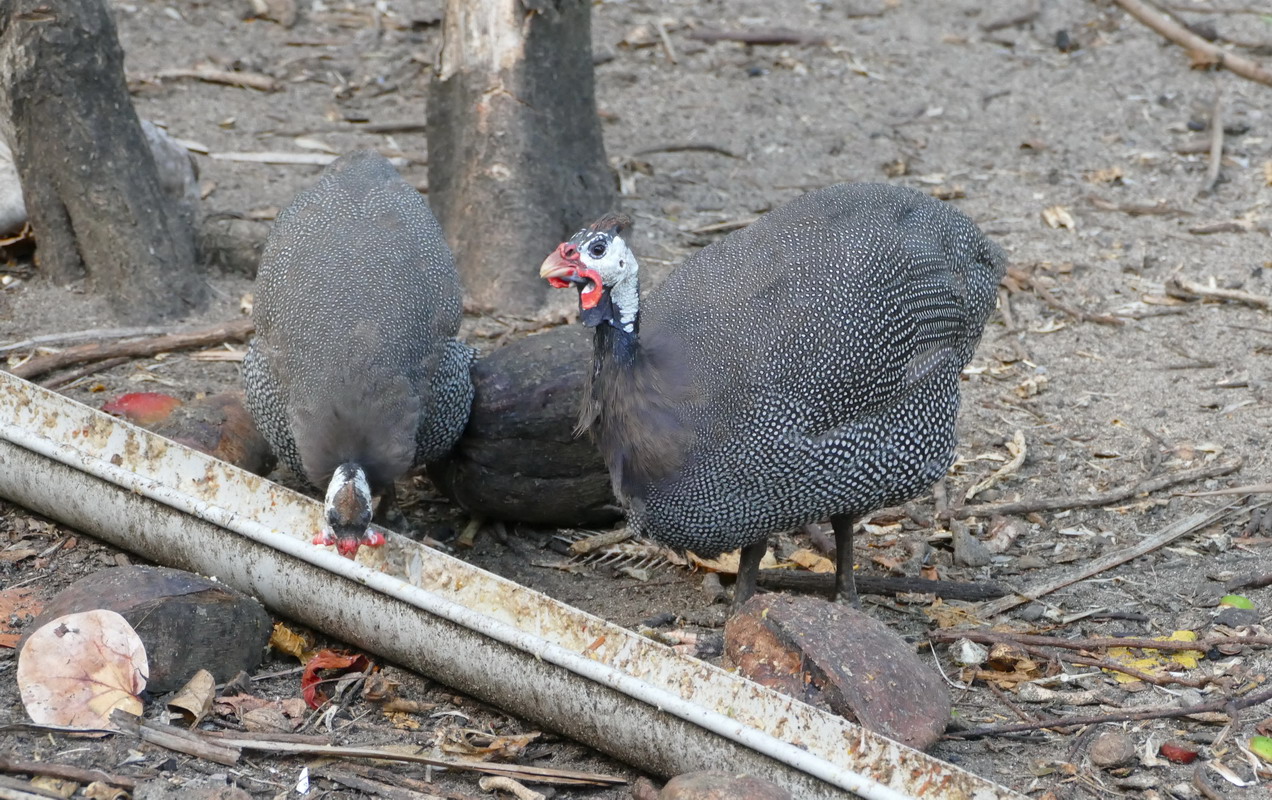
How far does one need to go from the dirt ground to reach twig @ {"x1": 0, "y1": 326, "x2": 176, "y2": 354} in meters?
0.10

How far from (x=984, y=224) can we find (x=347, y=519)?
4.01 metres

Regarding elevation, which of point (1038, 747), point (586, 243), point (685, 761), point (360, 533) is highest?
point (586, 243)

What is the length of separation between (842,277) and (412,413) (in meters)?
1.26

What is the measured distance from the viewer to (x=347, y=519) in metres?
3.64

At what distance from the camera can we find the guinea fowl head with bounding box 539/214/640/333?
3.50m

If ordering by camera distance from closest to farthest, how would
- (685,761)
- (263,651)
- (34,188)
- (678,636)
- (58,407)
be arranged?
1. (685,761)
2. (263,651)
3. (678,636)
4. (58,407)
5. (34,188)

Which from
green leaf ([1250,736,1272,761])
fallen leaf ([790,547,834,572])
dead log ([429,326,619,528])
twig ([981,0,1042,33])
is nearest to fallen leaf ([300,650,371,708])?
dead log ([429,326,619,528])

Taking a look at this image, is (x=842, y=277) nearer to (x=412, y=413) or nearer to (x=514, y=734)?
(x=412, y=413)

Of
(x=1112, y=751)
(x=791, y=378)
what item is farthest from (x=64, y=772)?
(x=1112, y=751)

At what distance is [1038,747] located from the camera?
3.48m

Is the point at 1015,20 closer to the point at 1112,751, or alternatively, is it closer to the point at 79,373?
the point at 79,373

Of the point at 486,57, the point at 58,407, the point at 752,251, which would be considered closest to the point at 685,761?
the point at 752,251

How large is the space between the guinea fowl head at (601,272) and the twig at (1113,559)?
1.49 m

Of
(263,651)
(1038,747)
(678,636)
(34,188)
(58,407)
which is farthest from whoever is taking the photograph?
(34,188)
